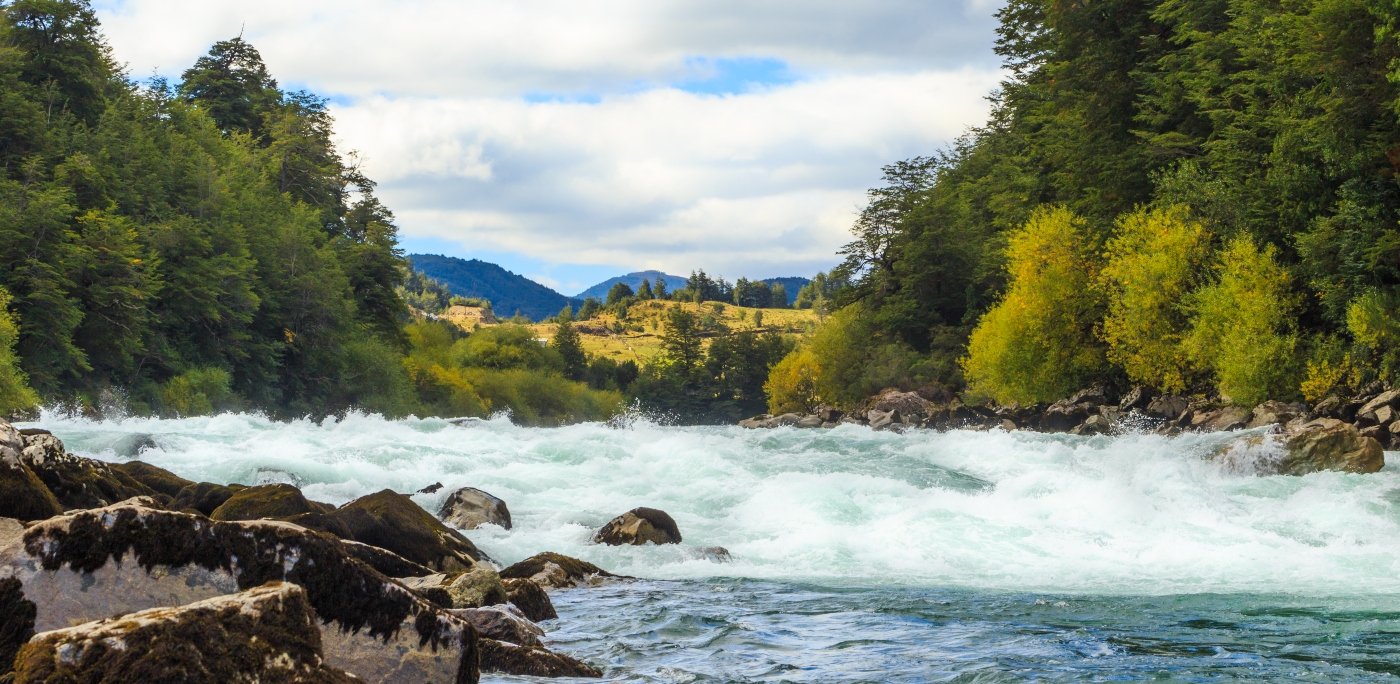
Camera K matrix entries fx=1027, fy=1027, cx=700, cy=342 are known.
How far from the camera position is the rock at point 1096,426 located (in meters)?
40.2

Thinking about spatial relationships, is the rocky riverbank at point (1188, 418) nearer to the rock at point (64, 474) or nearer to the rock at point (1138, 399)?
the rock at point (1138, 399)

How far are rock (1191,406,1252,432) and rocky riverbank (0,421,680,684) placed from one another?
30567 mm

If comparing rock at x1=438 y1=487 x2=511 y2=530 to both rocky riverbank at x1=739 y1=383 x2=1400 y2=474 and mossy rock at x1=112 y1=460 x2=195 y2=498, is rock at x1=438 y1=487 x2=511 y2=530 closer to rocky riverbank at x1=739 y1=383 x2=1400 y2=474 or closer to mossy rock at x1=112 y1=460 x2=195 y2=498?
mossy rock at x1=112 y1=460 x2=195 y2=498

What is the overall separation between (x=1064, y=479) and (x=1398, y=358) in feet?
53.8

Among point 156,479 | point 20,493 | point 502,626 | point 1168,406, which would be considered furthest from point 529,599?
point 1168,406

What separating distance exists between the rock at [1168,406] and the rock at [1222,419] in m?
2.68

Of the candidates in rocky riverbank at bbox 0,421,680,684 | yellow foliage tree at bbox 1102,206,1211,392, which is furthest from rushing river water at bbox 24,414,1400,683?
yellow foliage tree at bbox 1102,206,1211,392

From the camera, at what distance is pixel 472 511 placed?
17906 mm

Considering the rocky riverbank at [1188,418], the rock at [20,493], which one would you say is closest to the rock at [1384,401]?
the rocky riverbank at [1188,418]

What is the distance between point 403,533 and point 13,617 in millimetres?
8165

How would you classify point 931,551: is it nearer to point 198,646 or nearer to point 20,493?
point 20,493

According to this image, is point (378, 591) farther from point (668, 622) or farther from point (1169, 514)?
point (1169, 514)

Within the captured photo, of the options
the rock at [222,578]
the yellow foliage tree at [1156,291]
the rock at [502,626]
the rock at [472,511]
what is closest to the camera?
the rock at [222,578]

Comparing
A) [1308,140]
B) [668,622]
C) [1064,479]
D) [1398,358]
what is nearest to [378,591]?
[668,622]
